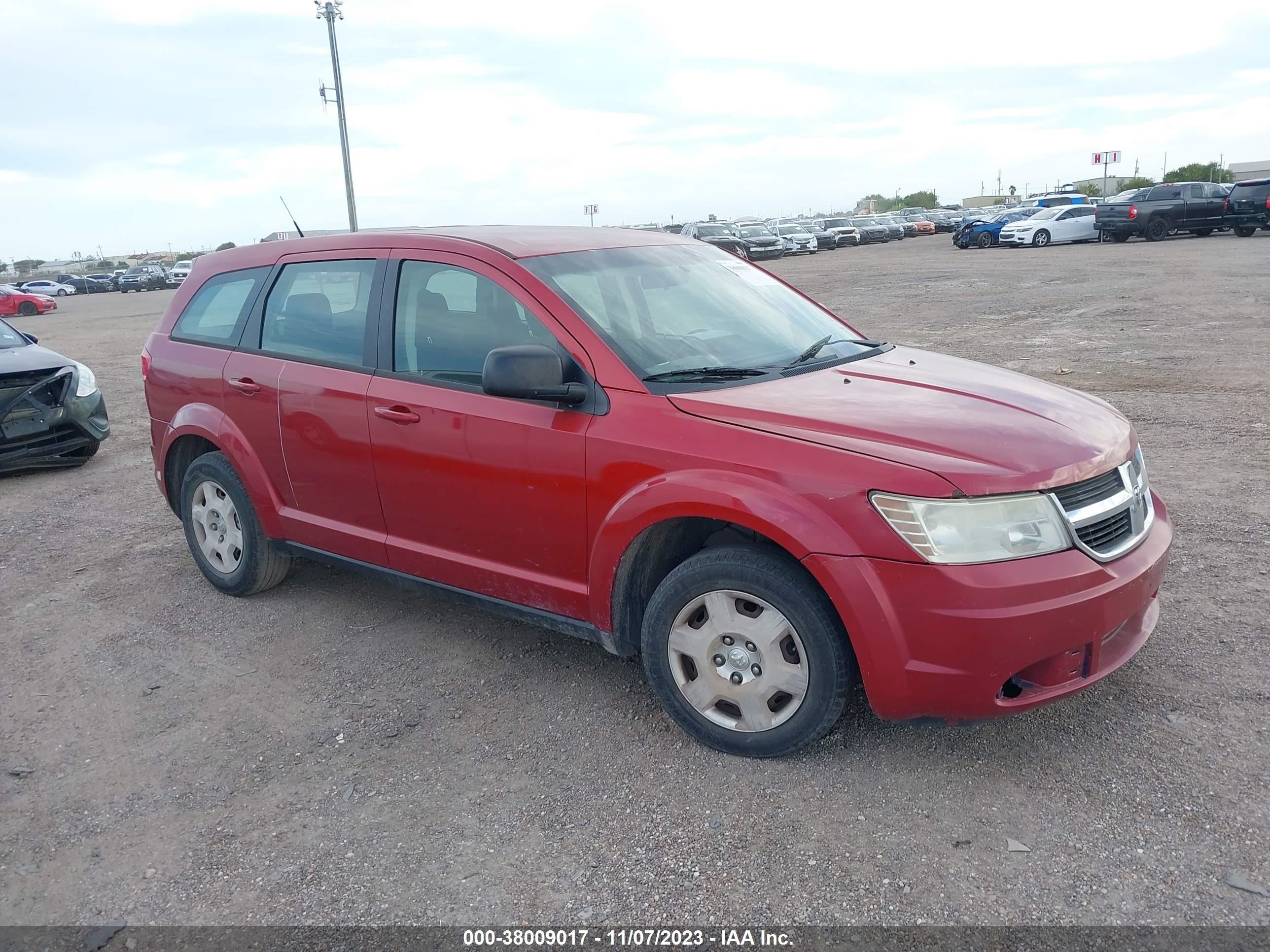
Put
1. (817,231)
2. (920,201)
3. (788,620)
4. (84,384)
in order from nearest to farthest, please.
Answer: (788,620)
(84,384)
(817,231)
(920,201)

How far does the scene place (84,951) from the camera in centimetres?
262

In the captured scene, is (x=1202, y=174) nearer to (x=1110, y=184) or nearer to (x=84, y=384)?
(x=1110, y=184)

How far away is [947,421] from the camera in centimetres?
320

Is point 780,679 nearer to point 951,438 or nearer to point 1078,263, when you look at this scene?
point 951,438

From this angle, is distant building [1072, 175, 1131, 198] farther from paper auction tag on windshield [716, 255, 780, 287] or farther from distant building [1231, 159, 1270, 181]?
paper auction tag on windshield [716, 255, 780, 287]

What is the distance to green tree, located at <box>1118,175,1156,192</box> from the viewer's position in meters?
82.8

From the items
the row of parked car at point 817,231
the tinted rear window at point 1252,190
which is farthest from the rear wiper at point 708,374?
the tinted rear window at point 1252,190

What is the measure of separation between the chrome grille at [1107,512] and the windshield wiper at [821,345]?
118cm

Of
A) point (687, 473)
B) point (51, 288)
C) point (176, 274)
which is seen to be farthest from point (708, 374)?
point (51, 288)

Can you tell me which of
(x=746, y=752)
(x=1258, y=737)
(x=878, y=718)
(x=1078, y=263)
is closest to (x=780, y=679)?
(x=746, y=752)

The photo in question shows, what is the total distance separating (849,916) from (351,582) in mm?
3472

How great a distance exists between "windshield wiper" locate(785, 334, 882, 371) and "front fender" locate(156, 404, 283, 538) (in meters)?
2.52

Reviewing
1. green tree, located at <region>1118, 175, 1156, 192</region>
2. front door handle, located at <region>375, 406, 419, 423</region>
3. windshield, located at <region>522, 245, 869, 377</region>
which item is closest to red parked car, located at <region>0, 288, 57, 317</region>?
front door handle, located at <region>375, 406, 419, 423</region>

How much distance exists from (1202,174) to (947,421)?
104 meters
